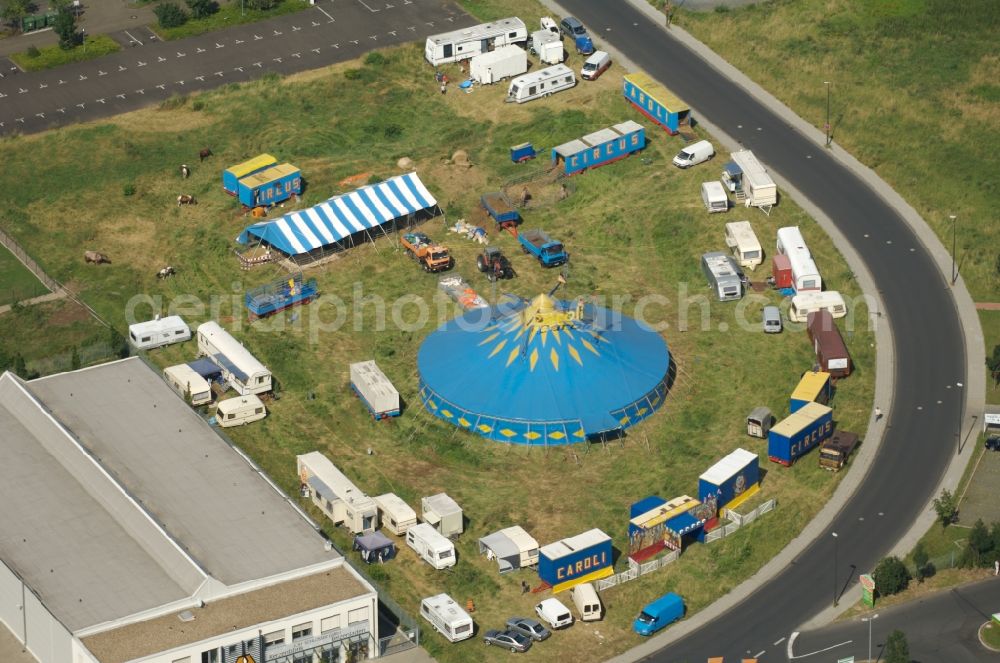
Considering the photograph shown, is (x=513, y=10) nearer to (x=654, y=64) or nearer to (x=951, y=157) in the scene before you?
(x=654, y=64)

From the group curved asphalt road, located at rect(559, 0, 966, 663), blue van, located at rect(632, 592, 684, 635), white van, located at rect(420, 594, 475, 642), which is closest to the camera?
white van, located at rect(420, 594, 475, 642)

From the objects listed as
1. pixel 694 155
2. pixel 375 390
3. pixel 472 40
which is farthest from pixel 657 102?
pixel 375 390

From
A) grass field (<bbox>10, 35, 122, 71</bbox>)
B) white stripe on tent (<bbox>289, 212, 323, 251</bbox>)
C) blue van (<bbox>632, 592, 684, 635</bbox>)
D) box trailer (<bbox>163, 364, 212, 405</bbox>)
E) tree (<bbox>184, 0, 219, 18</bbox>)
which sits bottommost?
blue van (<bbox>632, 592, 684, 635</bbox>)

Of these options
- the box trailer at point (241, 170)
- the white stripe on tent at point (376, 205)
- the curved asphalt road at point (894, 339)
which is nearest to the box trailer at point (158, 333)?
the white stripe on tent at point (376, 205)

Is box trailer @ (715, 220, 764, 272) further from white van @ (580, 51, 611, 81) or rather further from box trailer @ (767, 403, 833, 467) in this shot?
white van @ (580, 51, 611, 81)

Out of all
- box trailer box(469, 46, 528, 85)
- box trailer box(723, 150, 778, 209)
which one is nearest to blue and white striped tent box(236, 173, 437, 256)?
box trailer box(469, 46, 528, 85)
